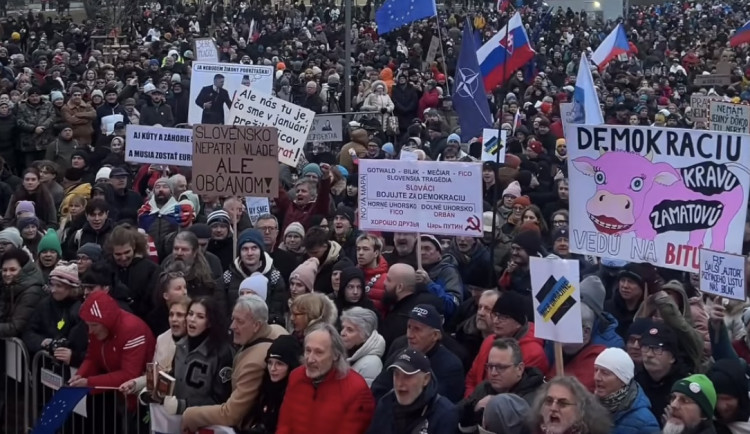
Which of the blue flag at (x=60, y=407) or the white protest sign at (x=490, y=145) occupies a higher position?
the white protest sign at (x=490, y=145)

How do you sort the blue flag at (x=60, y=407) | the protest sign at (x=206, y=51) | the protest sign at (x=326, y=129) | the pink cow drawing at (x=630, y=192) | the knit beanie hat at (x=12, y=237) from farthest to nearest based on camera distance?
the protest sign at (x=206, y=51), the protest sign at (x=326, y=129), the knit beanie hat at (x=12, y=237), the pink cow drawing at (x=630, y=192), the blue flag at (x=60, y=407)

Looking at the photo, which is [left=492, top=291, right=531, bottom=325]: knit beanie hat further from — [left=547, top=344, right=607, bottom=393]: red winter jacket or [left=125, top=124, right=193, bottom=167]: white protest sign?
[left=125, top=124, right=193, bottom=167]: white protest sign

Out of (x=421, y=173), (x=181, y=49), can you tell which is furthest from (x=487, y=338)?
(x=181, y=49)

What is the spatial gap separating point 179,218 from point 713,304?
15.4 feet

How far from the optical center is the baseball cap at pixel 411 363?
5.54 metres

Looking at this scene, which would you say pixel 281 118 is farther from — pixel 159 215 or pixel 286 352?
pixel 286 352

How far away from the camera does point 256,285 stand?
7.44 m

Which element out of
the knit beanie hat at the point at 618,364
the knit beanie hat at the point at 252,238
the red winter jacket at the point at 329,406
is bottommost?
the red winter jacket at the point at 329,406

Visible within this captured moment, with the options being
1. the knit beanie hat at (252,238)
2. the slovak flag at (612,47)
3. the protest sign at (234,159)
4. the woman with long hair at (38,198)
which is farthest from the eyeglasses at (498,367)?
the slovak flag at (612,47)

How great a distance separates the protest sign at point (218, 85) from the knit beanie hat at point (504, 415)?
923cm

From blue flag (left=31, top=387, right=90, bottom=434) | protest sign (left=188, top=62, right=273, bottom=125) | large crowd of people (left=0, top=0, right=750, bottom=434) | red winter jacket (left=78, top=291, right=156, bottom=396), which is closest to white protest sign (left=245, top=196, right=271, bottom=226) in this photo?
large crowd of people (left=0, top=0, right=750, bottom=434)

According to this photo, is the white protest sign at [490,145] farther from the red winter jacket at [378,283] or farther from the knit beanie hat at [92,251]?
the knit beanie hat at [92,251]

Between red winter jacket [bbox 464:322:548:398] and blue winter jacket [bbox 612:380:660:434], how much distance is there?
0.82 m

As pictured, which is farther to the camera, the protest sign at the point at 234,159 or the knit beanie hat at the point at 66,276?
the protest sign at the point at 234,159
